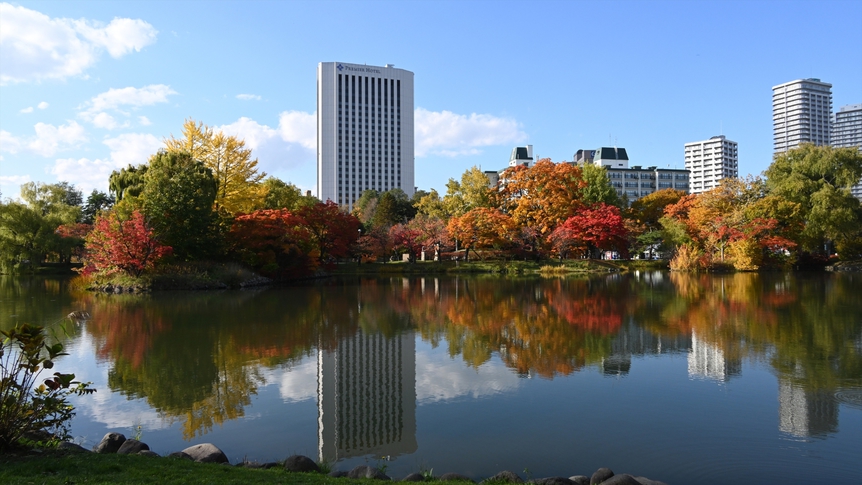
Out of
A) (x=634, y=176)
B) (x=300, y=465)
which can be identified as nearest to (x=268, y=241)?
(x=300, y=465)

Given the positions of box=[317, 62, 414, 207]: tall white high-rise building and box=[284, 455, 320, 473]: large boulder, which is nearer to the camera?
box=[284, 455, 320, 473]: large boulder

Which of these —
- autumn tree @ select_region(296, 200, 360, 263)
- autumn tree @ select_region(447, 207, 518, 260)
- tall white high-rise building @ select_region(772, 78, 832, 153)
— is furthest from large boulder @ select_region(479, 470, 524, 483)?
tall white high-rise building @ select_region(772, 78, 832, 153)

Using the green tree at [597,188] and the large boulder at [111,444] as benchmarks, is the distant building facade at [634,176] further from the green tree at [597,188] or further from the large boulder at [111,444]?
the large boulder at [111,444]

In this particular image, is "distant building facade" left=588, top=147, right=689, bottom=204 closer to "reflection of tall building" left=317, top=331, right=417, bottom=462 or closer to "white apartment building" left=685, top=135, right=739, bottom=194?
"white apartment building" left=685, top=135, right=739, bottom=194

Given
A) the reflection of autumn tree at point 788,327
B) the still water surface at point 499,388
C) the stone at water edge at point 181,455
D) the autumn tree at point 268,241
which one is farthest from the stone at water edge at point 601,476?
the autumn tree at point 268,241

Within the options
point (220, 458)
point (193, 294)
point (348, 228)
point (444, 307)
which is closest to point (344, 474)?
point (220, 458)

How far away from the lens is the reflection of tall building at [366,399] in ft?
17.9

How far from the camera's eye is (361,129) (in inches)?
3676

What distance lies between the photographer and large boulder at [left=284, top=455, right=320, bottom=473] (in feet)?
14.5

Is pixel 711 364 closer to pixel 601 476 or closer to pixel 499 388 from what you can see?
pixel 499 388

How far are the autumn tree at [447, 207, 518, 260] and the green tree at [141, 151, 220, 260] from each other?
1536 centimetres

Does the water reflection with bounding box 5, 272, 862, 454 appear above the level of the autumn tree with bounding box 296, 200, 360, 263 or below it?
below

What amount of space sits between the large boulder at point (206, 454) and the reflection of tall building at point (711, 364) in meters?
6.18

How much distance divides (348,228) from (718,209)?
2298 centimetres
